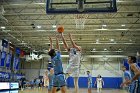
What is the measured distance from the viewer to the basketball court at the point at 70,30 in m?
11.4

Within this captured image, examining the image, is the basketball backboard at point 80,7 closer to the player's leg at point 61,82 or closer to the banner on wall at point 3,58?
the player's leg at point 61,82

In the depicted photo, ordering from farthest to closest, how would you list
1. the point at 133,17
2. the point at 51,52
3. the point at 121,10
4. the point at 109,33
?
the point at 109,33, the point at 133,17, the point at 121,10, the point at 51,52

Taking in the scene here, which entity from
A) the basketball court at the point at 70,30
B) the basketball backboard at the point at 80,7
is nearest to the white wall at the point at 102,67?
the basketball court at the point at 70,30

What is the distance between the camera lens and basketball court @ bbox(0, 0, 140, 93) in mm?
11367

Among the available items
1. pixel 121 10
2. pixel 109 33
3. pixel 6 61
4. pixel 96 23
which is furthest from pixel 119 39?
pixel 6 61

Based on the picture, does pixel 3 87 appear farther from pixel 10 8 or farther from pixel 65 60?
pixel 65 60

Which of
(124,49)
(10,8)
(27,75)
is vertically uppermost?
(10,8)

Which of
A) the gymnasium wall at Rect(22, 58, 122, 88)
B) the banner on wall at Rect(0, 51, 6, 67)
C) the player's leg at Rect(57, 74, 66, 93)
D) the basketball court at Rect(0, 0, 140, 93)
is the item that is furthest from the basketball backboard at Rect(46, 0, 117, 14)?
the gymnasium wall at Rect(22, 58, 122, 88)

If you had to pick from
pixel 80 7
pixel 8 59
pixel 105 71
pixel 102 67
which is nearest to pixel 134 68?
pixel 80 7

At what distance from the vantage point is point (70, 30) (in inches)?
1072

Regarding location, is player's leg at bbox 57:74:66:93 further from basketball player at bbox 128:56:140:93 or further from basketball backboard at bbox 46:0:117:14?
basketball backboard at bbox 46:0:117:14

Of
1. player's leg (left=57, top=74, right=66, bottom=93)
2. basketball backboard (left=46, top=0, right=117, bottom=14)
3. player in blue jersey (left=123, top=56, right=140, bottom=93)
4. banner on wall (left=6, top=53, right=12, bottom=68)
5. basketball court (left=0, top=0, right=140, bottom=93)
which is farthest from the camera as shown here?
banner on wall (left=6, top=53, right=12, bottom=68)

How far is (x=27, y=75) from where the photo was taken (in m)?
47.1

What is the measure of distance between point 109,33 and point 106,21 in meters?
4.88
